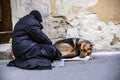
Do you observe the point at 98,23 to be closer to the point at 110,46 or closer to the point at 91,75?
the point at 110,46

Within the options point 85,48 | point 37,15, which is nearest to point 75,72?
point 85,48

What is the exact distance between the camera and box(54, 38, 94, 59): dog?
628 centimetres

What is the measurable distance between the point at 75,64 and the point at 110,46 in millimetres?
1156

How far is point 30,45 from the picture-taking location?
18.8 feet

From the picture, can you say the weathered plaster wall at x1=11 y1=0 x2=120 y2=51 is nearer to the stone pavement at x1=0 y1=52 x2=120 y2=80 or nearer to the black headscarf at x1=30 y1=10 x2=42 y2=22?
the black headscarf at x1=30 y1=10 x2=42 y2=22

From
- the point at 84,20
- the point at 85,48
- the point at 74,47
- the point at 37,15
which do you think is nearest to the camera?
the point at 37,15

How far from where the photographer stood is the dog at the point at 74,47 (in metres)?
6.28

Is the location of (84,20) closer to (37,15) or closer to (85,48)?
(85,48)

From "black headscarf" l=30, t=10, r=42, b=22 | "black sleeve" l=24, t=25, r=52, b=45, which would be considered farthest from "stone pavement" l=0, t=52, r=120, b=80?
"black headscarf" l=30, t=10, r=42, b=22

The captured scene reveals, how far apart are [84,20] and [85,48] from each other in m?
0.65

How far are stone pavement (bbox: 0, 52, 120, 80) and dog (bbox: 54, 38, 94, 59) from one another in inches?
9.3

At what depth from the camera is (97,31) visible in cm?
670

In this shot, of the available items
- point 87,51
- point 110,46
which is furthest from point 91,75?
point 110,46

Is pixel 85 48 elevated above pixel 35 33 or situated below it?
below
